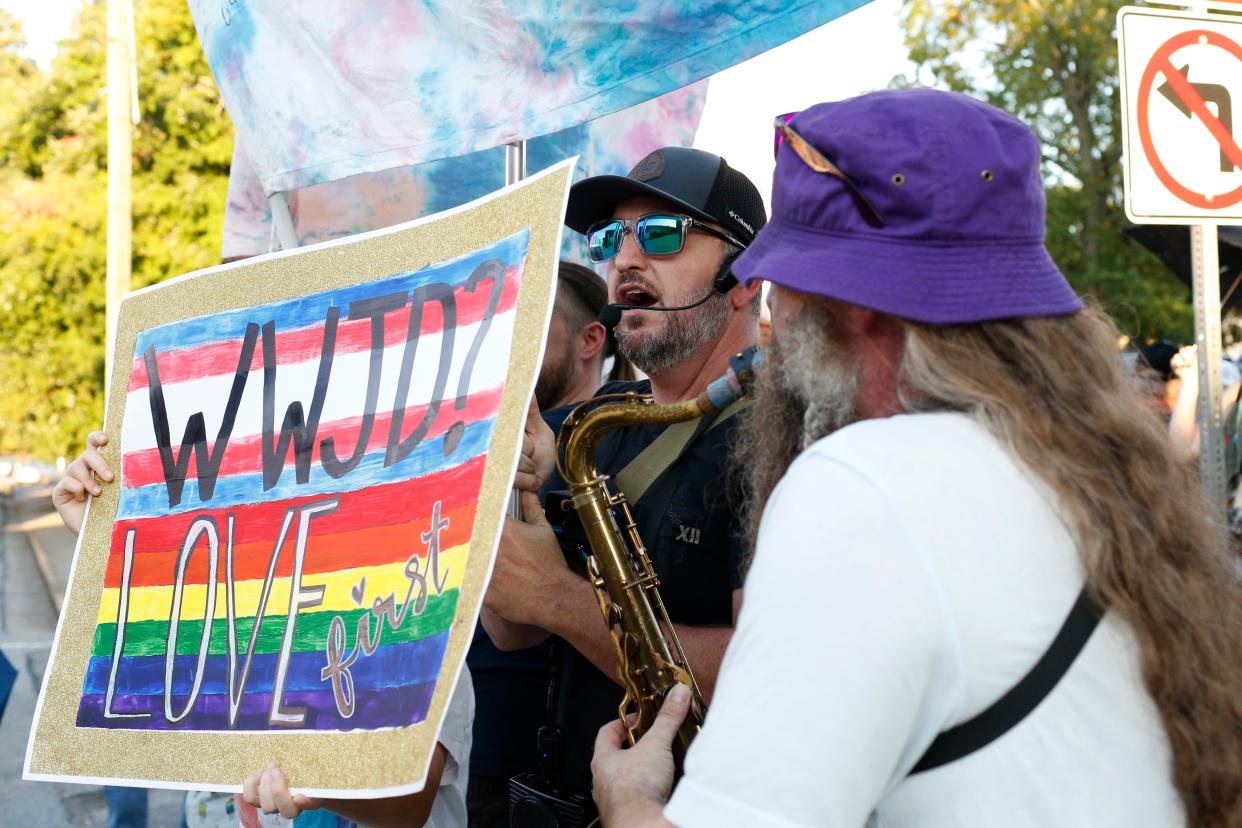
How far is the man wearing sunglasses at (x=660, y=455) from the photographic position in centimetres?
212

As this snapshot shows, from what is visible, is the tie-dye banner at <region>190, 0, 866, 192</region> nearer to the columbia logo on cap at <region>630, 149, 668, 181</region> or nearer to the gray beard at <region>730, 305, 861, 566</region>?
the columbia logo on cap at <region>630, 149, 668, 181</region>

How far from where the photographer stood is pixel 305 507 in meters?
1.78

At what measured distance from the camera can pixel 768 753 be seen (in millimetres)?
1083

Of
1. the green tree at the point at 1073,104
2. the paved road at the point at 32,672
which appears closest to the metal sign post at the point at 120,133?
the paved road at the point at 32,672

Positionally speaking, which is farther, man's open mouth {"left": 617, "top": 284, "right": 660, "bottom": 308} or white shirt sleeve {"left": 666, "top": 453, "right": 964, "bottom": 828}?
man's open mouth {"left": 617, "top": 284, "right": 660, "bottom": 308}

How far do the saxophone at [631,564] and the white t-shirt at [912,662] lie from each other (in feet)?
2.00

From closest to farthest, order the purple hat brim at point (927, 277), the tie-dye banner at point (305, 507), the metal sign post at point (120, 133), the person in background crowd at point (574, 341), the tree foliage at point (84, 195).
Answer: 1. the purple hat brim at point (927, 277)
2. the tie-dye banner at point (305, 507)
3. the person in background crowd at point (574, 341)
4. the metal sign post at point (120, 133)
5. the tree foliage at point (84, 195)

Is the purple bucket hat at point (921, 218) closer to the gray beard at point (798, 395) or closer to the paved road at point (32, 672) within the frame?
the gray beard at point (798, 395)

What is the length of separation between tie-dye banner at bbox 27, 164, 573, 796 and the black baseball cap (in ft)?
2.71

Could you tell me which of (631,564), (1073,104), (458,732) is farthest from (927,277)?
(1073,104)

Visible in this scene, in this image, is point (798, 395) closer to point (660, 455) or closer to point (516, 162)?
point (660, 455)

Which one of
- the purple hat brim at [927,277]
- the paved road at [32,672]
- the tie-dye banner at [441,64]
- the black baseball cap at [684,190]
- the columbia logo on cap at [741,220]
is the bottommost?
the paved road at [32,672]

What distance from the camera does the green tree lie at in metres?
18.0

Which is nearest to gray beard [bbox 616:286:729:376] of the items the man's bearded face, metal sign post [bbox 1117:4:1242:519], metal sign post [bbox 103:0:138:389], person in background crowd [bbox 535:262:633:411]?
the man's bearded face
